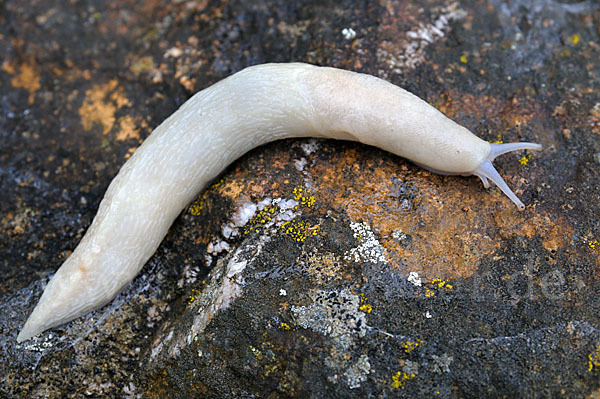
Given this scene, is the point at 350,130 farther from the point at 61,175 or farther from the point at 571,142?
the point at 61,175

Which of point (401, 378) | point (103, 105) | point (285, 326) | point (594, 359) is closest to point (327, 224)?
point (285, 326)

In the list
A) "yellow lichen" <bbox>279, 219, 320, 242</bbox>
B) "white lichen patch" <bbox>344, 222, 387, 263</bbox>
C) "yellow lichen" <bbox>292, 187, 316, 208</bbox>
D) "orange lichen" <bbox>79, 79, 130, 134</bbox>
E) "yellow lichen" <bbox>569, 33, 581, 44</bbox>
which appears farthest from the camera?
"orange lichen" <bbox>79, 79, 130, 134</bbox>

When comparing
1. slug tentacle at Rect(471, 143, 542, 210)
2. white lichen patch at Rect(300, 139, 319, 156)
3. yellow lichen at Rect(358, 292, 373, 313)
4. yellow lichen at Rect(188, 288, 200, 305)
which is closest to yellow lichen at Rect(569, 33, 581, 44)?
slug tentacle at Rect(471, 143, 542, 210)

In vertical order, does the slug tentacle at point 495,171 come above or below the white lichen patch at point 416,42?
below

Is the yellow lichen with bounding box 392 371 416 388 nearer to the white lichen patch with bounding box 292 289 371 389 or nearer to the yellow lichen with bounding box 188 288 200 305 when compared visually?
the white lichen patch with bounding box 292 289 371 389

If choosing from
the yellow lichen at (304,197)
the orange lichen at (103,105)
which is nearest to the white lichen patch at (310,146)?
the yellow lichen at (304,197)

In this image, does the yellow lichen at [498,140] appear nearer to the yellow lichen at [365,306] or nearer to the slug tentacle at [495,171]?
the slug tentacle at [495,171]
